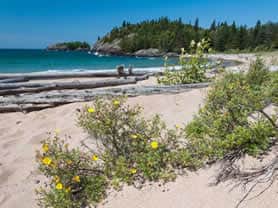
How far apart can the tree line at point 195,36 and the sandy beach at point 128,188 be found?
54.4 m

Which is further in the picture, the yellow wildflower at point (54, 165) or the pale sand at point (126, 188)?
the yellow wildflower at point (54, 165)

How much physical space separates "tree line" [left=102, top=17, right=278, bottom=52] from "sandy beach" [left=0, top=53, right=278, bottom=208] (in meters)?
54.4

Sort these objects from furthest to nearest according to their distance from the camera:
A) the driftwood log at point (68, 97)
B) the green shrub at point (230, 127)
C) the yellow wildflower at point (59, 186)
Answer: the driftwood log at point (68, 97) → the green shrub at point (230, 127) → the yellow wildflower at point (59, 186)

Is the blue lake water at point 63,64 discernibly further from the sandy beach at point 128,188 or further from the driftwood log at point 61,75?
the sandy beach at point 128,188

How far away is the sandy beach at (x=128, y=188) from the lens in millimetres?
2477

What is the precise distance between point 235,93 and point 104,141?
67.5 inches

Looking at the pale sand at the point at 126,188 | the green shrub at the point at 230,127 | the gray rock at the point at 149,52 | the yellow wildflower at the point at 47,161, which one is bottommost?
the gray rock at the point at 149,52

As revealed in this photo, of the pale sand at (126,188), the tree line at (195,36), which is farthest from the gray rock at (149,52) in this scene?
the pale sand at (126,188)

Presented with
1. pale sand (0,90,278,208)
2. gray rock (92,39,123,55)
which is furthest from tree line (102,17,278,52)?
pale sand (0,90,278,208)

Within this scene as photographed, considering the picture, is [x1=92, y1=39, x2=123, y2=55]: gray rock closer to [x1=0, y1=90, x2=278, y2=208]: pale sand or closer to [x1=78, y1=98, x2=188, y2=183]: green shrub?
[x1=0, y1=90, x2=278, y2=208]: pale sand

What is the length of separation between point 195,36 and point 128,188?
8166 cm

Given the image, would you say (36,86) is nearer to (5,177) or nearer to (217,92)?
(5,177)

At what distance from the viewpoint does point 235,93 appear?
3223 mm

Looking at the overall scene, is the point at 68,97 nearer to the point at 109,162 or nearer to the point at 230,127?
the point at 109,162
